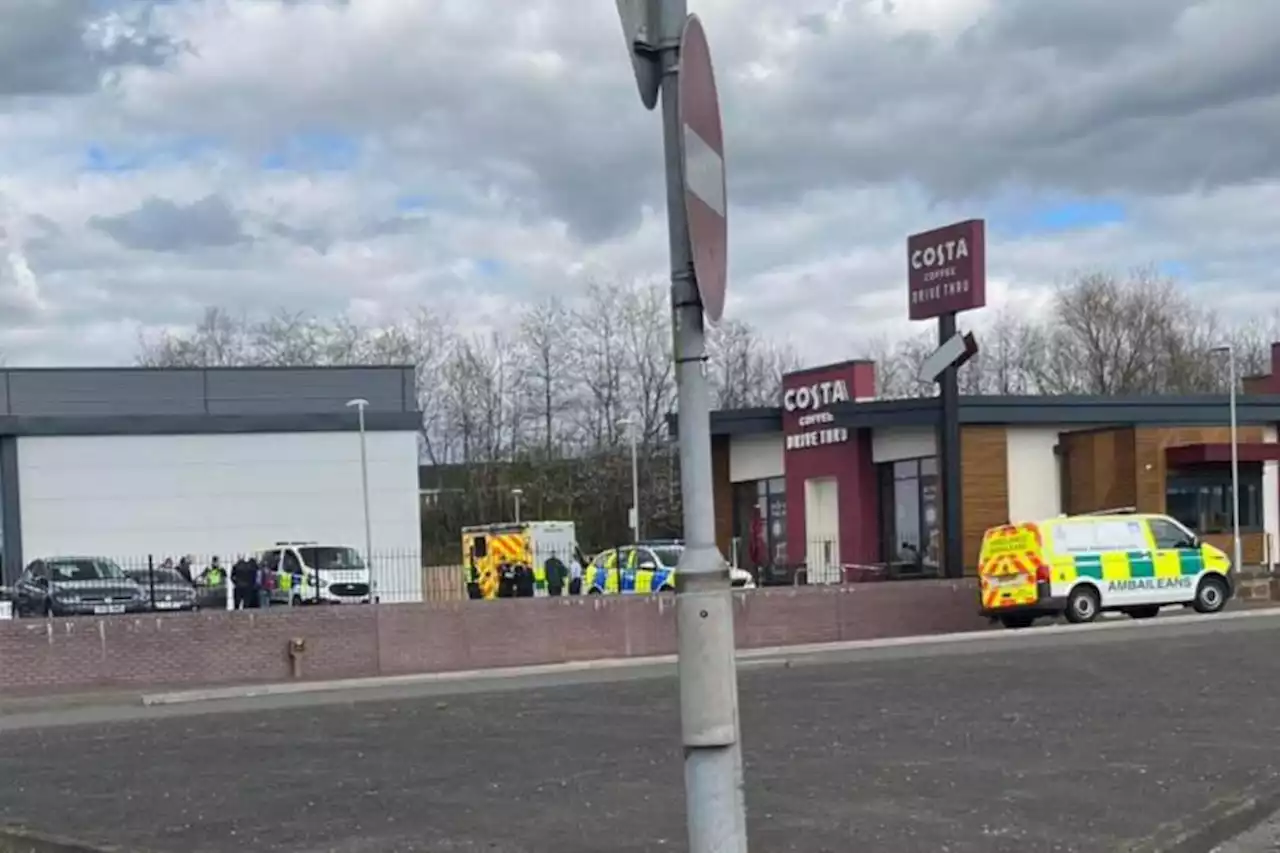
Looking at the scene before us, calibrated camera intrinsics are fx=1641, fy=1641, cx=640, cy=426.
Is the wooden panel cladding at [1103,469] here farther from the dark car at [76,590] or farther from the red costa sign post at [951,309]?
the dark car at [76,590]

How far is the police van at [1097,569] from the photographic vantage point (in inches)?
1172

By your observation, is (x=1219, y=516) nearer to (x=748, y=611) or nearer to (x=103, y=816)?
(x=748, y=611)

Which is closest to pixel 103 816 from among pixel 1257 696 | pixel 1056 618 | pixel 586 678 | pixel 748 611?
pixel 1257 696

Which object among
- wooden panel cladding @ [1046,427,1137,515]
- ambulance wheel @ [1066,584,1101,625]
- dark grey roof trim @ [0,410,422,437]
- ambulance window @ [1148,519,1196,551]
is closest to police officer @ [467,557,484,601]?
dark grey roof trim @ [0,410,422,437]

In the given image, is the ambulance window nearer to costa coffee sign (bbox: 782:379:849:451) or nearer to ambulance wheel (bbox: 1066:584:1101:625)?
ambulance wheel (bbox: 1066:584:1101:625)

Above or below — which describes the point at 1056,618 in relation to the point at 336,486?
below

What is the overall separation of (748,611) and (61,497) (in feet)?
73.9

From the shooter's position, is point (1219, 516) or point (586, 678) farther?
point (1219, 516)

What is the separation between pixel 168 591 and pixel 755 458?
2338 cm

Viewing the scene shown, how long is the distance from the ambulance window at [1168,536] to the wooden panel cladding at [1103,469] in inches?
401

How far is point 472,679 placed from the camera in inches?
936

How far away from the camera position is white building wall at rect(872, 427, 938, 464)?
4184 cm

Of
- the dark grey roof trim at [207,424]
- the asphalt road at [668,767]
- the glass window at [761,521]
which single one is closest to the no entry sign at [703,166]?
the asphalt road at [668,767]

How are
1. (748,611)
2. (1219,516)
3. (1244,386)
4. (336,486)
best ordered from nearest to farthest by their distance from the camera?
(748,611) < (1219,516) < (336,486) < (1244,386)
